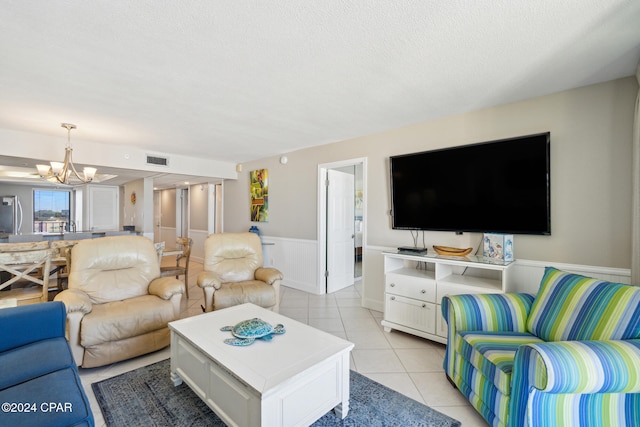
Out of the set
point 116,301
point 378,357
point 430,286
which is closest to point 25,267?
point 116,301

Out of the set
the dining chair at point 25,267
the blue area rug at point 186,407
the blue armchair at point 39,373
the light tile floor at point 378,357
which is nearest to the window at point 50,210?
the dining chair at point 25,267

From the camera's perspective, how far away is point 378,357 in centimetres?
246

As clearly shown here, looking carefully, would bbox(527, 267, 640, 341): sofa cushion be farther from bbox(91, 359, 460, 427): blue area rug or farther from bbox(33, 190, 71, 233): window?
bbox(33, 190, 71, 233): window

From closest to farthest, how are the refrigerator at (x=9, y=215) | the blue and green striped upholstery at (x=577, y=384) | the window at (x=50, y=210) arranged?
the blue and green striped upholstery at (x=577, y=384) < the refrigerator at (x=9, y=215) < the window at (x=50, y=210)

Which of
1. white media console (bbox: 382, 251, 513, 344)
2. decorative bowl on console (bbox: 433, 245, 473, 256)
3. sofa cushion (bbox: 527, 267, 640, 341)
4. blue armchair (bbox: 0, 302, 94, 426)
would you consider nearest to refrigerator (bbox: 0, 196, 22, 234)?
blue armchair (bbox: 0, 302, 94, 426)

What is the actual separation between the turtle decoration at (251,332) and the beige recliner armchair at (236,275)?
1062 mm

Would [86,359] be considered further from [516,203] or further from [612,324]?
[516,203]

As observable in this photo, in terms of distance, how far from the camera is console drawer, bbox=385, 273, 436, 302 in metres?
2.68

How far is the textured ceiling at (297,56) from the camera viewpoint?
57.0 inches

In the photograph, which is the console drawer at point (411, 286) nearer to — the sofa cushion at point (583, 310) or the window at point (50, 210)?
the sofa cushion at point (583, 310)

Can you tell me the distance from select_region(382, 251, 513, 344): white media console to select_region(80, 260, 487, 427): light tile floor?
0.17 meters

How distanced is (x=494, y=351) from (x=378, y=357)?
43.7 inches

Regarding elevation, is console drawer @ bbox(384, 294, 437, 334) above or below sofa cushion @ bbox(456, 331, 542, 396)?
below

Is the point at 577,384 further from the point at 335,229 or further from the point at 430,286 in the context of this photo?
the point at 335,229
